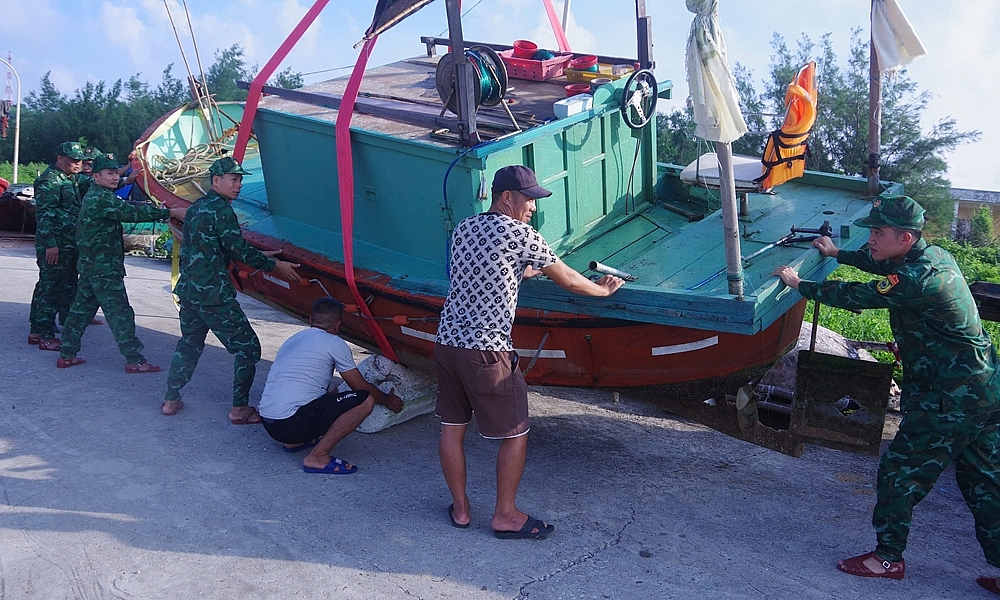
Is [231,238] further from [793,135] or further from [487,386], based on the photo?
[793,135]

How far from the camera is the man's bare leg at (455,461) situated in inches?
161

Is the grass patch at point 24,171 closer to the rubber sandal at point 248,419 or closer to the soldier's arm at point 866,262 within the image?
the rubber sandal at point 248,419

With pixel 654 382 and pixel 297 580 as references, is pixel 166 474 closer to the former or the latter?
pixel 297 580

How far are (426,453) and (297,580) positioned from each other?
1528 mm

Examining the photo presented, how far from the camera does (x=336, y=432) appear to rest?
15.7 ft

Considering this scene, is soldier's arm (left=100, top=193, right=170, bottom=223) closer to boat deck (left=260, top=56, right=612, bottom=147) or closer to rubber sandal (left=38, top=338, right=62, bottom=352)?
boat deck (left=260, top=56, right=612, bottom=147)

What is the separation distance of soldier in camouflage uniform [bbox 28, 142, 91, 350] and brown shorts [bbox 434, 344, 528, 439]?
4.09 m

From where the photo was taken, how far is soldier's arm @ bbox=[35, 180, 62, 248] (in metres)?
6.64

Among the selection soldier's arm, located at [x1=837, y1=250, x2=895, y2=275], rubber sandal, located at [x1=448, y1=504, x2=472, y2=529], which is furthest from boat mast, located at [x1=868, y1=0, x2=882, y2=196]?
rubber sandal, located at [x1=448, y1=504, x2=472, y2=529]

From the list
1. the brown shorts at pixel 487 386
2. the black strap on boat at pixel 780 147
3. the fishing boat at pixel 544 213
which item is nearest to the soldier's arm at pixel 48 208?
the fishing boat at pixel 544 213

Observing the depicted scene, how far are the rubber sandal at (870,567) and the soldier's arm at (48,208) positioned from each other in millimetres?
5903

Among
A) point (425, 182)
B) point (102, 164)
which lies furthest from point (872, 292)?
point (102, 164)

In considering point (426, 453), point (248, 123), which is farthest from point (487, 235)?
point (248, 123)

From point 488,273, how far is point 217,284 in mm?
2238
